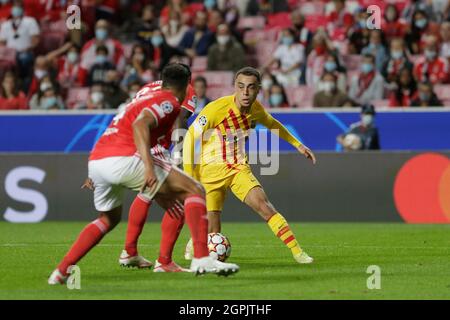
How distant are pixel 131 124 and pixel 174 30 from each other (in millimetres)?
12679

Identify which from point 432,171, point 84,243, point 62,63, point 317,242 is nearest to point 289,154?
point 432,171

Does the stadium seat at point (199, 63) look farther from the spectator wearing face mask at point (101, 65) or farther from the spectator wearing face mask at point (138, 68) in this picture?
the spectator wearing face mask at point (101, 65)

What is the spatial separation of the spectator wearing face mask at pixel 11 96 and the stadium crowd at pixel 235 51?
2cm

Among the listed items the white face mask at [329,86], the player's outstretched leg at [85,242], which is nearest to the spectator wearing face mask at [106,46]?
the white face mask at [329,86]

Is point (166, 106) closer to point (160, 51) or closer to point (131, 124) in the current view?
point (131, 124)

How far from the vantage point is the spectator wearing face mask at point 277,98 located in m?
19.1

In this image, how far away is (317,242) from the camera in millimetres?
13609

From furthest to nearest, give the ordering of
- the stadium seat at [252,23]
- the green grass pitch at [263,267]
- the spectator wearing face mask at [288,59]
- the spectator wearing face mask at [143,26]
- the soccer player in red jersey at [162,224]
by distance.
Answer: the stadium seat at [252,23] < the spectator wearing face mask at [143,26] < the spectator wearing face mask at [288,59] < the soccer player in red jersey at [162,224] < the green grass pitch at [263,267]

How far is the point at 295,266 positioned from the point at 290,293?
86.4 inches

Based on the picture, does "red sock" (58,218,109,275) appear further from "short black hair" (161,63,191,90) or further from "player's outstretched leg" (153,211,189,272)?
"short black hair" (161,63,191,90)

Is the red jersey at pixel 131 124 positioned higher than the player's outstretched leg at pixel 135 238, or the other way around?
the red jersey at pixel 131 124

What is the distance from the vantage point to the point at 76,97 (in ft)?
67.6

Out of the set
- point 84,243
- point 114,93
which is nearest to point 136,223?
point 84,243

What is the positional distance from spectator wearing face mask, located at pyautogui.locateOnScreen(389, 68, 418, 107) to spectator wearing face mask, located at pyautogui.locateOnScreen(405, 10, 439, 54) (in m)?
1.40
